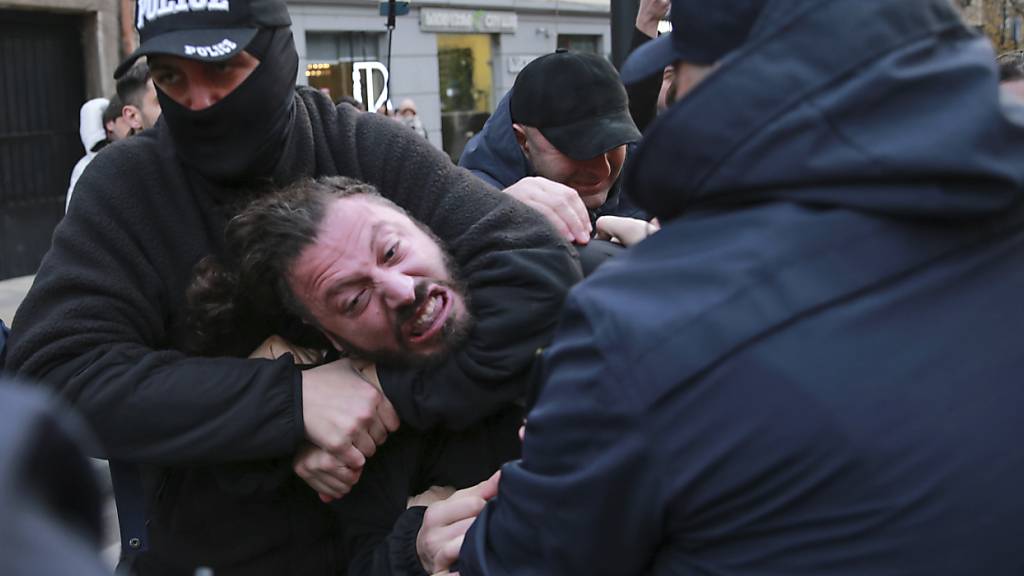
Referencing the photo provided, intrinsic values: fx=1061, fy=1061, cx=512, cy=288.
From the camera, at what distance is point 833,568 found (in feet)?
3.80

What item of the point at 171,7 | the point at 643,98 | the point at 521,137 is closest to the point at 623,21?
the point at 643,98

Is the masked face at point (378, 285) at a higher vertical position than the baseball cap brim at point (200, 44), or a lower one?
lower

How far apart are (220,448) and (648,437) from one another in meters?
0.89

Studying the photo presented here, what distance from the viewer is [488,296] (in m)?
1.89

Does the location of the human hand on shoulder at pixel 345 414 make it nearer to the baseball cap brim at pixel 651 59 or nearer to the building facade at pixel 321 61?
the baseball cap brim at pixel 651 59

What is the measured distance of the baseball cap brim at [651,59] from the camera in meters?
1.32

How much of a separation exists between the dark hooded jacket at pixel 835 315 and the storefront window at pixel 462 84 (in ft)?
51.5

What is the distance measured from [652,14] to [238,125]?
2032 mm

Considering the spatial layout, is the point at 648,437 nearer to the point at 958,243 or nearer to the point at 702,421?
the point at 702,421

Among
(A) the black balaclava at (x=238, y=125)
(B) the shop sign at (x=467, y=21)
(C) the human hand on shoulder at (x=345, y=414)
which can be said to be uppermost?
(A) the black balaclava at (x=238, y=125)

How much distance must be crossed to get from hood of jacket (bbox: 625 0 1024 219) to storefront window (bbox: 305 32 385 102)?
44.7 feet

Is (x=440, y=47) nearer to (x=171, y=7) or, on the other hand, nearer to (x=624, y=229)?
(x=624, y=229)

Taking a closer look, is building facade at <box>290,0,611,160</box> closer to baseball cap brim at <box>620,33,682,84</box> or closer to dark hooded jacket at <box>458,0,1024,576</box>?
baseball cap brim at <box>620,33,682,84</box>

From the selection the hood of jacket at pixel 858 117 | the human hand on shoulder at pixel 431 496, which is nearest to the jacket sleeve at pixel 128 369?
the human hand on shoulder at pixel 431 496
